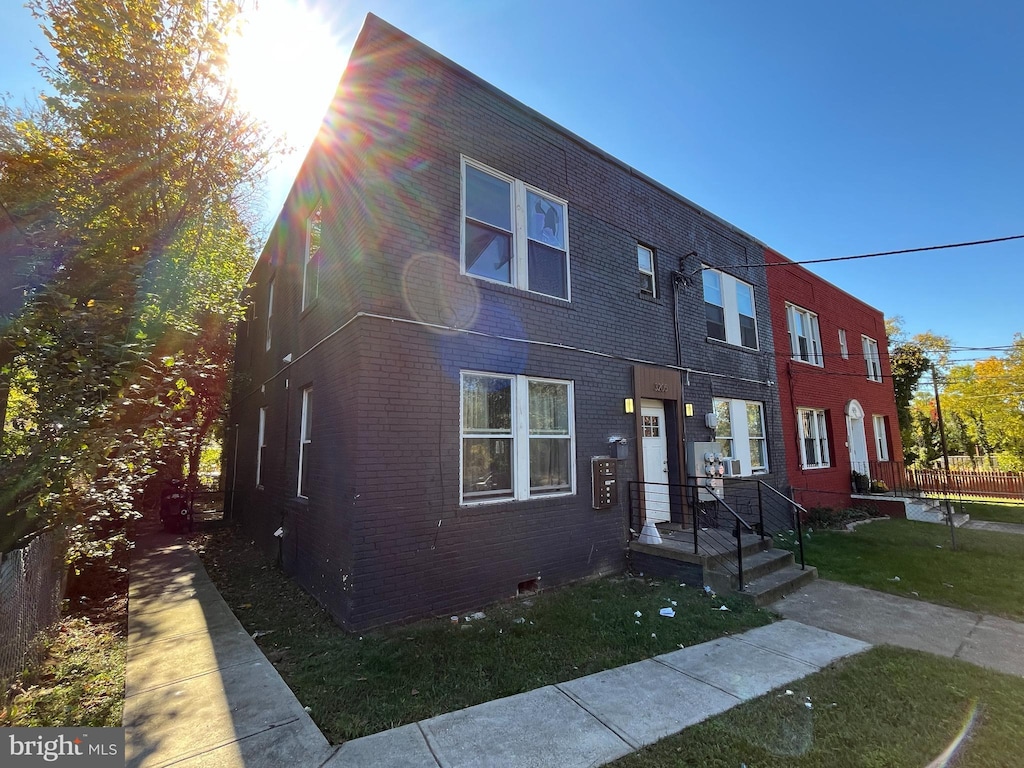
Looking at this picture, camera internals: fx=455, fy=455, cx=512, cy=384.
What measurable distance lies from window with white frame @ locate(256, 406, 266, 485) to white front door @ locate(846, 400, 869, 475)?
16661mm

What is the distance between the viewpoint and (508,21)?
643cm

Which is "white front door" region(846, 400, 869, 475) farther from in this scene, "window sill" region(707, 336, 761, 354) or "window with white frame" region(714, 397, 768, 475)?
"window sill" region(707, 336, 761, 354)

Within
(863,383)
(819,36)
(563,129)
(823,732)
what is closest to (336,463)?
(823,732)

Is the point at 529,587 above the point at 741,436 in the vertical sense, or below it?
below

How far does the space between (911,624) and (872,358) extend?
15.7 metres

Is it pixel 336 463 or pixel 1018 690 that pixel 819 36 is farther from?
pixel 336 463

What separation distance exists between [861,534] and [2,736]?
527 inches

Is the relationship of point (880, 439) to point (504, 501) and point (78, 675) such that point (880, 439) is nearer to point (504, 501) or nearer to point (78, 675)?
point (504, 501)

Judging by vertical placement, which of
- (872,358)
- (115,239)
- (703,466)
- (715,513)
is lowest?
(715,513)

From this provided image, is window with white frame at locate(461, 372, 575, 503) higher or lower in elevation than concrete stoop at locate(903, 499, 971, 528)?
higher

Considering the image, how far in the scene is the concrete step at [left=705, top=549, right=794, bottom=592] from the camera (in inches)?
233

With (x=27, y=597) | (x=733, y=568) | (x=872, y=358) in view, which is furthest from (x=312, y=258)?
(x=872, y=358)

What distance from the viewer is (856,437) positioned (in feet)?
50.0

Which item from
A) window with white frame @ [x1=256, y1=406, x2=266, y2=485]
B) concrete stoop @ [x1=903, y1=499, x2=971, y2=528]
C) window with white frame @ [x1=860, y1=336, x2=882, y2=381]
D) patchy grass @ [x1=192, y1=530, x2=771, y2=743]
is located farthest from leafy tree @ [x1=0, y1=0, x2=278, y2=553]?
window with white frame @ [x1=860, y1=336, x2=882, y2=381]
